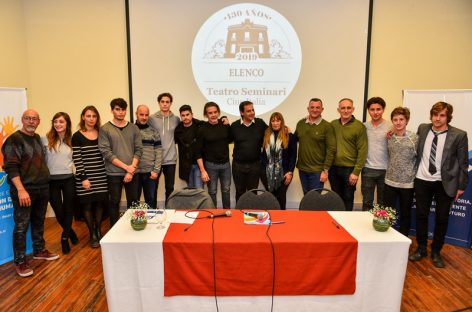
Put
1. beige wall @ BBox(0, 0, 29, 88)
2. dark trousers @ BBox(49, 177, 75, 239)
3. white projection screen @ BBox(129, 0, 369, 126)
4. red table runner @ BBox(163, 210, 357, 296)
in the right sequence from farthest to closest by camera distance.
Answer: white projection screen @ BBox(129, 0, 369, 126)
beige wall @ BBox(0, 0, 29, 88)
dark trousers @ BBox(49, 177, 75, 239)
red table runner @ BBox(163, 210, 357, 296)

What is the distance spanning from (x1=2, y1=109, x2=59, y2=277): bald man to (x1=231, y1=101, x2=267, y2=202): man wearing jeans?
1.91 m

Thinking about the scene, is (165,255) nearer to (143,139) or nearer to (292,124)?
(143,139)

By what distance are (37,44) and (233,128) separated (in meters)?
3.03

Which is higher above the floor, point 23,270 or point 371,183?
point 371,183

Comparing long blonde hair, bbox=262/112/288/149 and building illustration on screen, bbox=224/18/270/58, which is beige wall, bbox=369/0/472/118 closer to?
building illustration on screen, bbox=224/18/270/58

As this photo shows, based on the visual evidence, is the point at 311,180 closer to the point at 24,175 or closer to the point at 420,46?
the point at 420,46

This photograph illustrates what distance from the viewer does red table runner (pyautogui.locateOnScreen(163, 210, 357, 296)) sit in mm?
1816

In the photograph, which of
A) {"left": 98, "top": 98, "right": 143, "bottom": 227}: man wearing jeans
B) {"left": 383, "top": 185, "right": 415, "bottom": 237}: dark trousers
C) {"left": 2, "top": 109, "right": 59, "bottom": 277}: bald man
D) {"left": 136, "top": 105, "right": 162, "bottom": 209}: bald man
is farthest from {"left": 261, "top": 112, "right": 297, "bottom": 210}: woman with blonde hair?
{"left": 2, "top": 109, "right": 59, "bottom": 277}: bald man

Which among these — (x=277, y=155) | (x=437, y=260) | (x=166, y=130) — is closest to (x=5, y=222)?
(x=166, y=130)

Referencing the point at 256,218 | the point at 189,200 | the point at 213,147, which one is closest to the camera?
the point at 256,218

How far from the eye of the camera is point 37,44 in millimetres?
4250

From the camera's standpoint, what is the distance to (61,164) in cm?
302

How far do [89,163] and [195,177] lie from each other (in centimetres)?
117

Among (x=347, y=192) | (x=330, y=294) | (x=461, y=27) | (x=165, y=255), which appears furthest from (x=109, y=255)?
(x=461, y=27)
